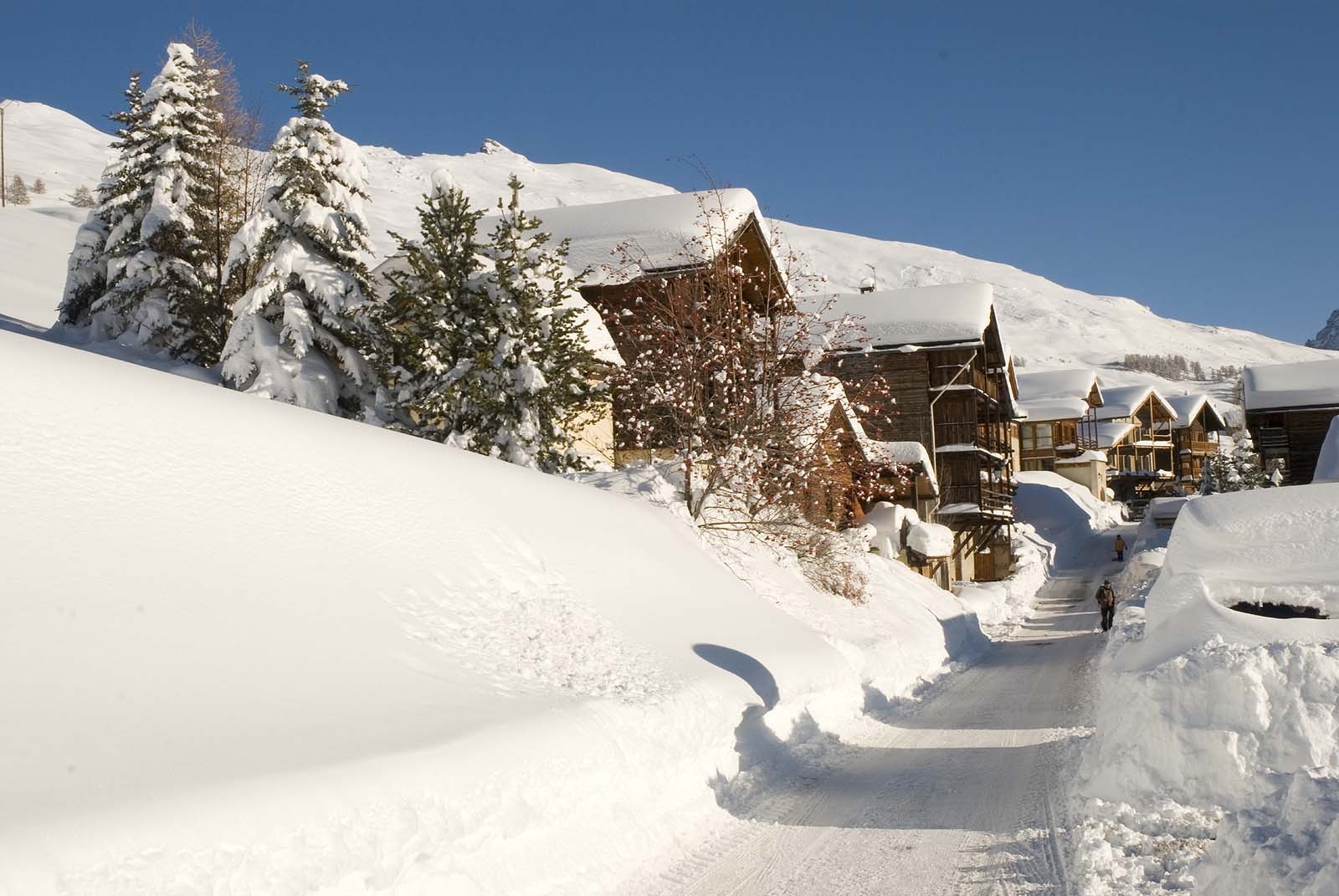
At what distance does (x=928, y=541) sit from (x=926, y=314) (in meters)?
10.3

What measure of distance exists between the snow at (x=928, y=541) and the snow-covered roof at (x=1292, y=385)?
23616 millimetres

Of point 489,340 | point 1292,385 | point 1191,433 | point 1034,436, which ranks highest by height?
point 1292,385

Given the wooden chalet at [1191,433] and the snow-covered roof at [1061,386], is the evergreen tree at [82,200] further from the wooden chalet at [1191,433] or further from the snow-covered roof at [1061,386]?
the wooden chalet at [1191,433]

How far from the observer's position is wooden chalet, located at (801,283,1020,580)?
3834cm

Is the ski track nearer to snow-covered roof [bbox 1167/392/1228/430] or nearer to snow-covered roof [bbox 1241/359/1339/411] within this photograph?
snow-covered roof [bbox 1241/359/1339/411]

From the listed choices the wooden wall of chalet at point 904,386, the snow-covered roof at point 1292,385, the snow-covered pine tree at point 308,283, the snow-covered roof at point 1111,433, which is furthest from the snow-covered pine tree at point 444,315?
the snow-covered roof at point 1111,433

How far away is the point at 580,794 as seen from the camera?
6.93m

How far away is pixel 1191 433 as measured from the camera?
290 ft

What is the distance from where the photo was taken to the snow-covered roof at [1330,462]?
88.8 feet

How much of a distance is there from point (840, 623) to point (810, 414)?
162 inches

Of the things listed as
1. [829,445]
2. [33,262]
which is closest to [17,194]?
[33,262]

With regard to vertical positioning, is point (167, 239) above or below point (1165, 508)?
above

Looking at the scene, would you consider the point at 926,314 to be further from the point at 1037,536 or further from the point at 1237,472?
the point at 1237,472

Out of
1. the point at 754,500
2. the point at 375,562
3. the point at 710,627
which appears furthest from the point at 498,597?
the point at 754,500
